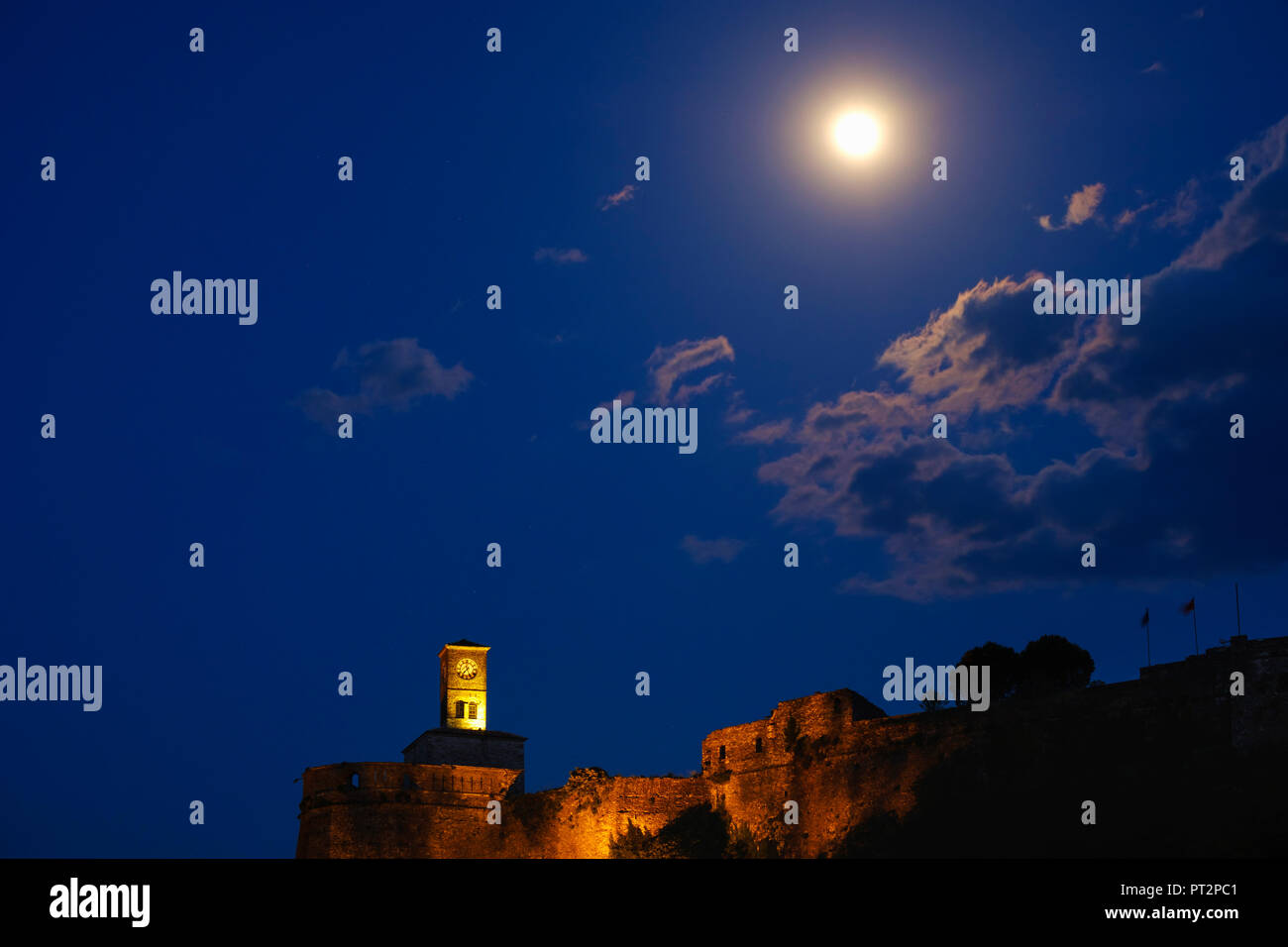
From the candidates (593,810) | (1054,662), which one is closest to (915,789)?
(593,810)

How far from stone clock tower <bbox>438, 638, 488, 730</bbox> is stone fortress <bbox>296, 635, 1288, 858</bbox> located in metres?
4.33

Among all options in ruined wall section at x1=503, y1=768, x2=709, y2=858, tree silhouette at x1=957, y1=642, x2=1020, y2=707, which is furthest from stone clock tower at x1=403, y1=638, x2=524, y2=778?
tree silhouette at x1=957, y1=642, x2=1020, y2=707

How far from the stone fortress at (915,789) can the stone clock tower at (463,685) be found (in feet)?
14.2

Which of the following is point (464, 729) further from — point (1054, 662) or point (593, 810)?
point (1054, 662)

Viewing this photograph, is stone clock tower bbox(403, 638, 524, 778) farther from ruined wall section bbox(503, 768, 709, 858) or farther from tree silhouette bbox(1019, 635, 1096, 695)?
tree silhouette bbox(1019, 635, 1096, 695)

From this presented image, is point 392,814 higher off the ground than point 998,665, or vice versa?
point 998,665

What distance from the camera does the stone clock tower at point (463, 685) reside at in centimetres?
8400

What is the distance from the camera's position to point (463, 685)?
8462 centimetres

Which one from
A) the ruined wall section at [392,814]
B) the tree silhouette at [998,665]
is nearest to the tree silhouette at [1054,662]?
the tree silhouette at [998,665]

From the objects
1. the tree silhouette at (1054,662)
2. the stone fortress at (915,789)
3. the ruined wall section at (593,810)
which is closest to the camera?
the stone fortress at (915,789)

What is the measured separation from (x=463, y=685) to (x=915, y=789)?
34.1 m

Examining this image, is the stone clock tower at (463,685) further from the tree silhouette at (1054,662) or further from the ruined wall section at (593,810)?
the tree silhouette at (1054,662)
